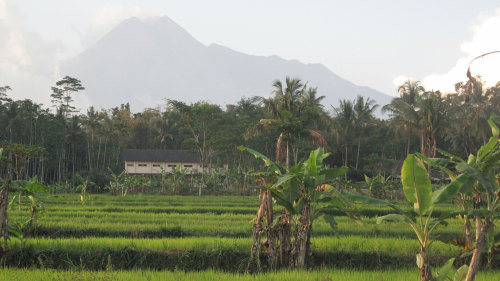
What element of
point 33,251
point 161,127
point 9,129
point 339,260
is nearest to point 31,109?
point 9,129

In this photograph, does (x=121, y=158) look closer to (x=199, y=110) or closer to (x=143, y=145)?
(x=143, y=145)

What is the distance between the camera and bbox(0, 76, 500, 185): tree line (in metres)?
29.1

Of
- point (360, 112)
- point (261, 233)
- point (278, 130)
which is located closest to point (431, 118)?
point (278, 130)

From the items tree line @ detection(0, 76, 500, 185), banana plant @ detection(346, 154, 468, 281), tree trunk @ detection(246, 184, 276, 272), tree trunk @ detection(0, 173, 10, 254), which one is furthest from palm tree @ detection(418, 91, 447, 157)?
tree trunk @ detection(0, 173, 10, 254)

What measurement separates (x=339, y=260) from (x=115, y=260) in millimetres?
4176

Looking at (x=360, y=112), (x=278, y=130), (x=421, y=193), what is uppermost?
(x=360, y=112)

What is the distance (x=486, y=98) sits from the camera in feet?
120

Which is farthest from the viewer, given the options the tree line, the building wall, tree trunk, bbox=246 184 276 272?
the building wall

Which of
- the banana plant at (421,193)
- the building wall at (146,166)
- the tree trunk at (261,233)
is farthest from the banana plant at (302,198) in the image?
the building wall at (146,166)

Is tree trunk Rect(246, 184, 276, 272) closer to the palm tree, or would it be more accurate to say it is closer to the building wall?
the palm tree

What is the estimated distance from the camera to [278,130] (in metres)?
27.6

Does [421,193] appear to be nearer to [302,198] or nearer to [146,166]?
[302,198]

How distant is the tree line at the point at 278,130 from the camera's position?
29.1 metres

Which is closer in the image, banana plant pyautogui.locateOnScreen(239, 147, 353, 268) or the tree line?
banana plant pyautogui.locateOnScreen(239, 147, 353, 268)
